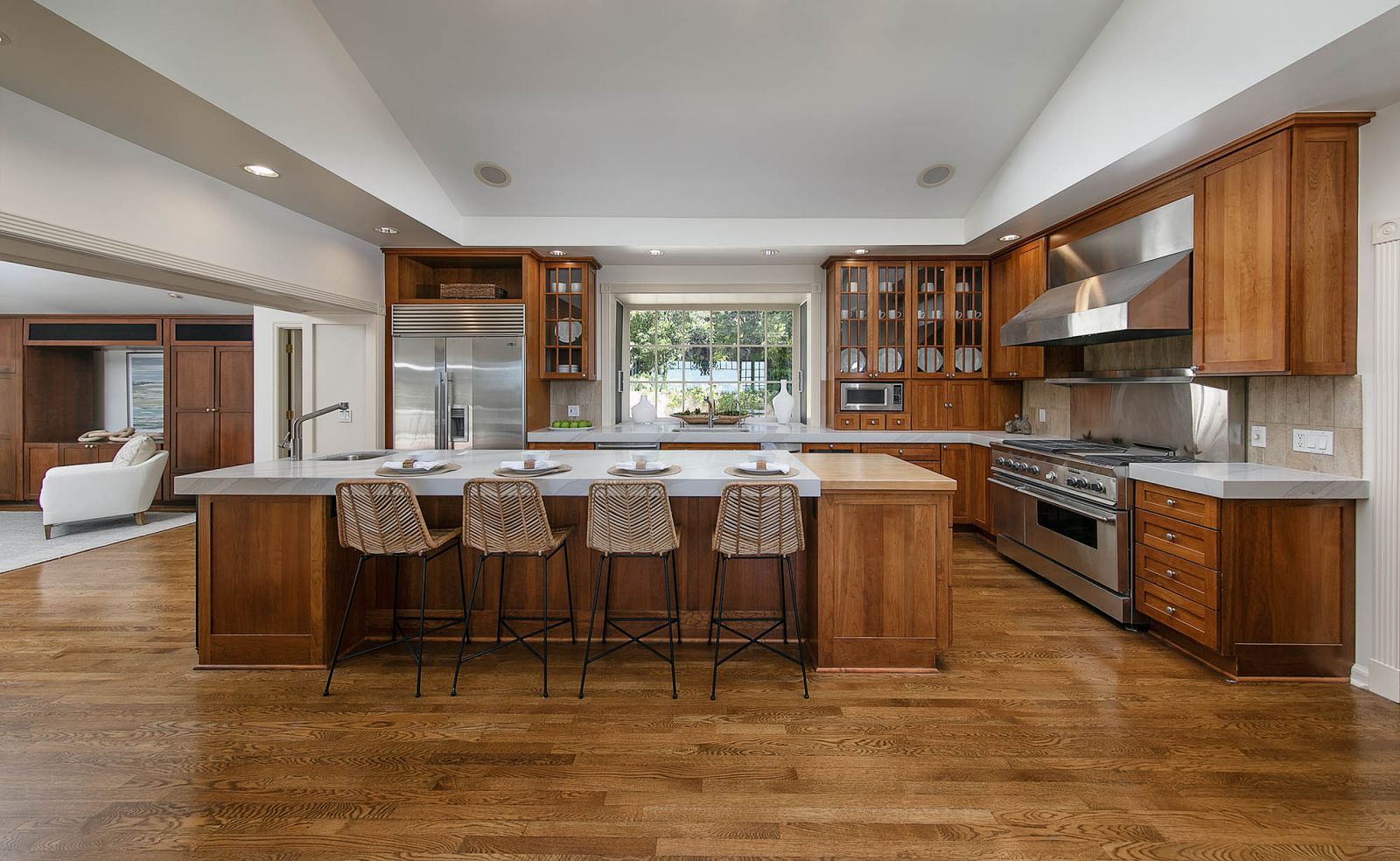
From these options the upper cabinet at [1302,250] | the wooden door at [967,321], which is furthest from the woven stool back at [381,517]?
the wooden door at [967,321]

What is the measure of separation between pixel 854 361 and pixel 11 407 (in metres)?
9.51

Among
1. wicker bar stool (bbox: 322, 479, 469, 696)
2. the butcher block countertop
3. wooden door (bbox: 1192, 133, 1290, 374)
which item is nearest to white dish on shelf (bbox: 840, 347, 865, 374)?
the butcher block countertop

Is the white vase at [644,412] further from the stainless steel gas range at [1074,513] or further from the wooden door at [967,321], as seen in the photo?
the stainless steel gas range at [1074,513]

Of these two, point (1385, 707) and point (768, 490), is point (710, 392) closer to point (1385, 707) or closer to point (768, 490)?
point (768, 490)

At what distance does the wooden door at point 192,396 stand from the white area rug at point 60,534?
3.16 ft

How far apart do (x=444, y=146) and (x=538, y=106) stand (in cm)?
82

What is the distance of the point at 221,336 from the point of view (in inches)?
288

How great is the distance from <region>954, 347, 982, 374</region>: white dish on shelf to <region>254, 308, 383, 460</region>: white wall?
5.17 metres

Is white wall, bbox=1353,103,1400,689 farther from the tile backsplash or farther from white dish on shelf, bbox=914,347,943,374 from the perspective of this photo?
white dish on shelf, bbox=914,347,943,374

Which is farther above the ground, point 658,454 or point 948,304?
point 948,304

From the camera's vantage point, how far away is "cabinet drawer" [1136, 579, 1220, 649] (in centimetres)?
281

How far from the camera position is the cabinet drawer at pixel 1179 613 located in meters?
2.81

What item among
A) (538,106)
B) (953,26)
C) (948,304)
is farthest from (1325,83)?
(538,106)

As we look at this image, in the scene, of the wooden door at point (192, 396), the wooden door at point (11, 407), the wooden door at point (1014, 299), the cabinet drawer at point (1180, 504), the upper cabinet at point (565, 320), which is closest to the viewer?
the cabinet drawer at point (1180, 504)
